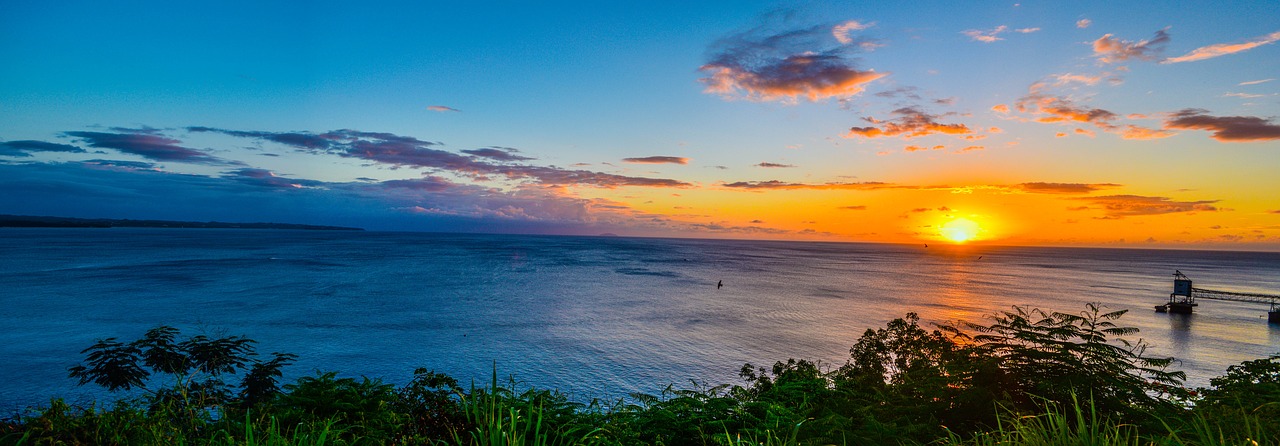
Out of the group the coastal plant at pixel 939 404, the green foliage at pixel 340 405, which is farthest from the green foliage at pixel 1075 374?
the green foliage at pixel 340 405

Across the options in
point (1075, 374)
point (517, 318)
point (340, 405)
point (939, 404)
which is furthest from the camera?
point (517, 318)

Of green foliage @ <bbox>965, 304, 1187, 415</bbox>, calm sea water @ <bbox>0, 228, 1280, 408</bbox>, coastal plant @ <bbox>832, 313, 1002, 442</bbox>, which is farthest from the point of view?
calm sea water @ <bbox>0, 228, 1280, 408</bbox>

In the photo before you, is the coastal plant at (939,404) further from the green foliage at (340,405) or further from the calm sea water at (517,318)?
the green foliage at (340,405)

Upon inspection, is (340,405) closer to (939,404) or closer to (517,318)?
(939,404)

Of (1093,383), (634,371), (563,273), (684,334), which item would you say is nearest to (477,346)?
(634,371)

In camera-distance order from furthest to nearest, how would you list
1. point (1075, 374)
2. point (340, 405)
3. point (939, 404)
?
point (939, 404), point (340, 405), point (1075, 374)

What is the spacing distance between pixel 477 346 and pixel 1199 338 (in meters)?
67.7

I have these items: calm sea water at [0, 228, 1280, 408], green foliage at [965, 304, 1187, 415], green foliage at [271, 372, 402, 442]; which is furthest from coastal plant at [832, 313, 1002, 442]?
green foliage at [271, 372, 402, 442]

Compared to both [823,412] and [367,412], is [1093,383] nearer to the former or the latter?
[823,412]

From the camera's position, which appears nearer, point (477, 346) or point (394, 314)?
point (477, 346)

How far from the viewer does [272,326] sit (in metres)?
47.6

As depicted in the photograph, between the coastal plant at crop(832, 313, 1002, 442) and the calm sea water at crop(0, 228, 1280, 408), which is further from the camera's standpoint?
the calm sea water at crop(0, 228, 1280, 408)

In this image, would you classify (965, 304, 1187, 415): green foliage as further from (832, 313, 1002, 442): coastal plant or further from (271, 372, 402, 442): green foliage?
(271, 372, 402, 442): green foliage

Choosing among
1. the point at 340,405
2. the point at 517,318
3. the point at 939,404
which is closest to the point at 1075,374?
the point at 939,404
